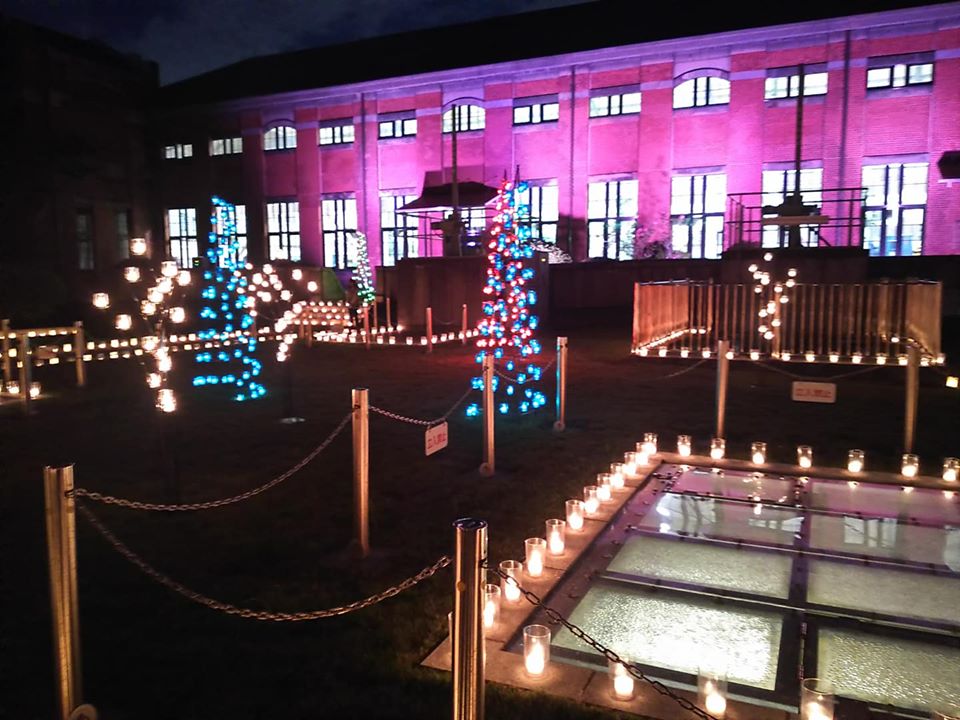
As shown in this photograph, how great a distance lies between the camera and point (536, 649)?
12.6 ft

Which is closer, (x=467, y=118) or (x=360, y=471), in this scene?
(x=360, y=471)

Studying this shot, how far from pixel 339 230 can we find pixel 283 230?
289 centimetres

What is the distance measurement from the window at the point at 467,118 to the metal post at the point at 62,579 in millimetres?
27933

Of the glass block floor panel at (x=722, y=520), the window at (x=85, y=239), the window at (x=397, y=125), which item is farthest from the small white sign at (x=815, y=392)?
the window at (x=85, y=239)

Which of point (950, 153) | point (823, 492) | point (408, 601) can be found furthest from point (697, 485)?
point (950, 153)

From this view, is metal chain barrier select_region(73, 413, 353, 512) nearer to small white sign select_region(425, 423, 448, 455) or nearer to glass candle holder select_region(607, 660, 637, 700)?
small white sign select_region(425, 423, 448, 455)

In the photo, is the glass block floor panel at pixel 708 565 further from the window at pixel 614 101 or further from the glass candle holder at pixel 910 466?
the window at pixel 614 101

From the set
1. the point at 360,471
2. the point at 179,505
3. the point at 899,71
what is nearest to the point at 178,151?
the point at 899,71

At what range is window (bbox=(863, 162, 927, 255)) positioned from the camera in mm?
23938

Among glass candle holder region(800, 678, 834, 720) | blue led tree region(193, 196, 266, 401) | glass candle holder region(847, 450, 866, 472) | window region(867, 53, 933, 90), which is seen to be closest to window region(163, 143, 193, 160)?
blue led tree region(193, 196, 266, 401)

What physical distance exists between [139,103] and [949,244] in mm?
33246

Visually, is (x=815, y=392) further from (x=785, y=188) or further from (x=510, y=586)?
(x=785, y=188)

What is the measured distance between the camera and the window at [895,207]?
23.9m

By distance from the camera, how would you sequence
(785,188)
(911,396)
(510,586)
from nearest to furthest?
1. (510,586)
2. (911,396)
3. (785,188)
